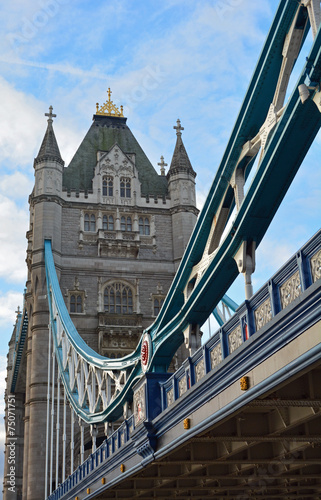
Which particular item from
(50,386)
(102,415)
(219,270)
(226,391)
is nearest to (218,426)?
(226,391)

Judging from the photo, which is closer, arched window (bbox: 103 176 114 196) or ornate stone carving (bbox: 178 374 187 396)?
ornate stone carving (bbox: 178 374 187 396)

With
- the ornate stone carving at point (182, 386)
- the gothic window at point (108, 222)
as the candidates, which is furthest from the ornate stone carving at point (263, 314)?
the gothic window at point (108, 222)

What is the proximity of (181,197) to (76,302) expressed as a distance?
10055mm

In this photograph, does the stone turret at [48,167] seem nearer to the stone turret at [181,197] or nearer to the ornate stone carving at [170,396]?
the stone turret at [181,197]

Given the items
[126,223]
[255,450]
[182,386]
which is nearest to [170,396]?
[182,386]

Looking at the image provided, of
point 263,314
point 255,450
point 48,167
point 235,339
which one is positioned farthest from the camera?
point 48,167

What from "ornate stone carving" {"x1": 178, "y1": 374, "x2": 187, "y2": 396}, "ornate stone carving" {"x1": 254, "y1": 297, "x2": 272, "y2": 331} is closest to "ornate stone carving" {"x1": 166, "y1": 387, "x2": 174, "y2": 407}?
"ornate stone carving" {"x1": 178, "y1": 374, "x2": 187, "y2": 396}

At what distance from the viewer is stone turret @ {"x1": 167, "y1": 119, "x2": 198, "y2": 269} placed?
1795 inches

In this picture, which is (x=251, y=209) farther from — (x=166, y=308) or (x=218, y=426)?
(x=166, y=308)

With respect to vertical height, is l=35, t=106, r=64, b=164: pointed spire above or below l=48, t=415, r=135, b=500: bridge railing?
above

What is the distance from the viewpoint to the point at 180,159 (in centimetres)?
4722

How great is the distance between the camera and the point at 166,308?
731 inches

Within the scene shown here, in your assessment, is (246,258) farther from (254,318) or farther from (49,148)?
(49,148)

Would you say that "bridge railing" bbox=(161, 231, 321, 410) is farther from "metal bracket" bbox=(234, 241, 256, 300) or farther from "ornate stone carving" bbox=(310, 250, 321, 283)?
"metal bracket" bbox=(234, 241, 256, 300)
